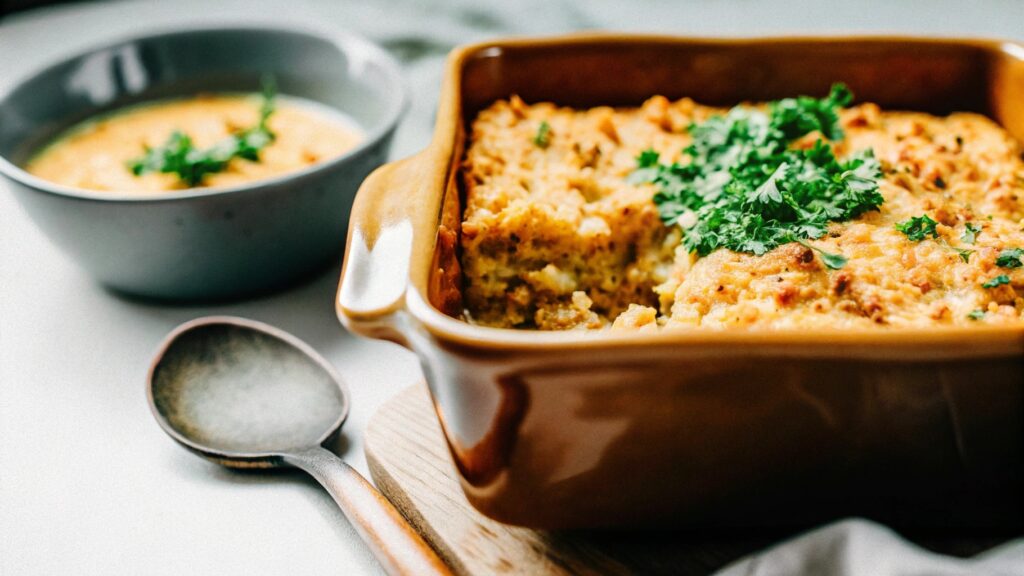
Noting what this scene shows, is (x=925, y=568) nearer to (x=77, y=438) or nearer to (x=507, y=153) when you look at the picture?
(x=507, y=153)

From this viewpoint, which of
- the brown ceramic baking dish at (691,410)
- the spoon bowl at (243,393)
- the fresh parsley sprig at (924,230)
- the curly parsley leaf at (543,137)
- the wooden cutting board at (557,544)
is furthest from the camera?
the curly parsley leaf at (543,137)

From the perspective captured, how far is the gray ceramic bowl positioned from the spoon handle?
2.10ft

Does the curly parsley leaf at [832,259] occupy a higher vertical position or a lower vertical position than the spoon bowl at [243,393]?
higher

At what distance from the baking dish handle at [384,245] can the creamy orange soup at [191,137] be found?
3.06ft

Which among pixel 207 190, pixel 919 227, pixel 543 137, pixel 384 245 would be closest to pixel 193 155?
pixel 207 190

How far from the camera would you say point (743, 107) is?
2.16 m

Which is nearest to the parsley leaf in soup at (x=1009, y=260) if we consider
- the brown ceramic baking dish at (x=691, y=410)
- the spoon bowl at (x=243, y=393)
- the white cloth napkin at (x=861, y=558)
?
the brown ceramic baking dish at (x=691, y=410)

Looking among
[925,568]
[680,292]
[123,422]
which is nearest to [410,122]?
[123,422]

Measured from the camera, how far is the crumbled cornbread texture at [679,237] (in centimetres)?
146

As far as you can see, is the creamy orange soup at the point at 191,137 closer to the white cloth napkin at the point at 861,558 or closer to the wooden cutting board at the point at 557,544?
the wooden cutting board at the point at 557,544

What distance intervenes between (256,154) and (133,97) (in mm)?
639

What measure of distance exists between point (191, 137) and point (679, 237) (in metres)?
1.56

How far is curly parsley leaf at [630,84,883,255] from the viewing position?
5.38 feet

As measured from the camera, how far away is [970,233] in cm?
160
